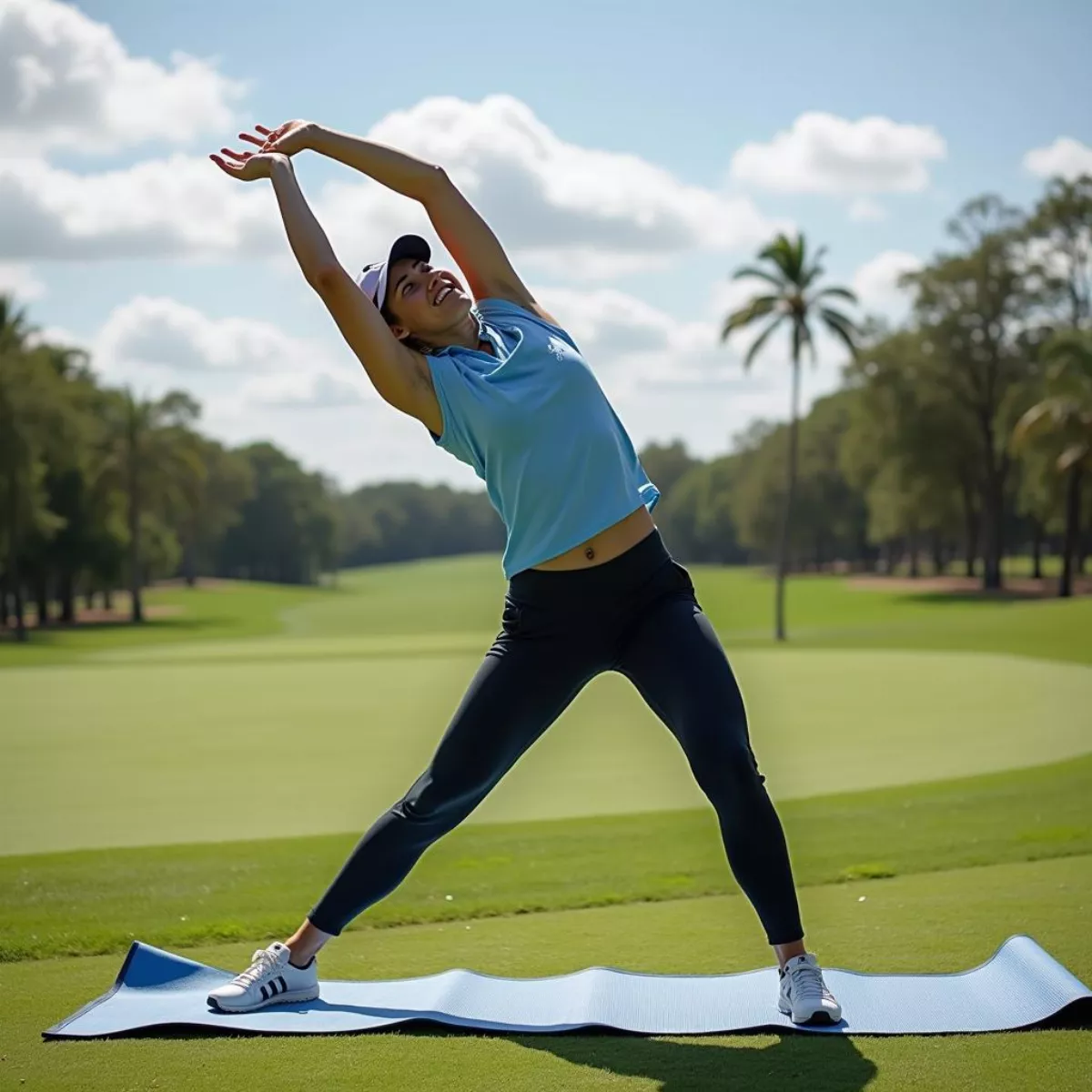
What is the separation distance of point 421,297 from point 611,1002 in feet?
6.49

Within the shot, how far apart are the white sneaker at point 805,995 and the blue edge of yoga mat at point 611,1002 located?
38 millimetres

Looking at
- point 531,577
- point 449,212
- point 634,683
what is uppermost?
point 449,212

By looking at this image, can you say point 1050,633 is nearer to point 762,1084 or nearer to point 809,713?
point 809,713

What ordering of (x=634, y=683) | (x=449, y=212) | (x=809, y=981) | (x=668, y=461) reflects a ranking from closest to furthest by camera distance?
1. (x=809, y=981)
2. (x=634, y=683)
3. (x=449, y=212)
4. (x=668, y=461)

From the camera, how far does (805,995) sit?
3863mm

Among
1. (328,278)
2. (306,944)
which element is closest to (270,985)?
(306,944)

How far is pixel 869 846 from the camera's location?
7.09 metres

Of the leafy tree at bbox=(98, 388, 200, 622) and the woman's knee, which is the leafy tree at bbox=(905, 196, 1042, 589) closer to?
the leafy tree at bbox=(98, 388, 200, 622)

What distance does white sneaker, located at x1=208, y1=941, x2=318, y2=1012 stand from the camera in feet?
13.6

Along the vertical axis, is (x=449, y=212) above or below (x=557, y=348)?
above

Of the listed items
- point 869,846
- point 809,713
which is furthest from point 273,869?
point 809,713

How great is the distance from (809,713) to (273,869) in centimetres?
886

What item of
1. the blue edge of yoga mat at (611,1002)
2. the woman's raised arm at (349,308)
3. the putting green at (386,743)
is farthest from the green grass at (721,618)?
the woman's raised arm at (349,308)

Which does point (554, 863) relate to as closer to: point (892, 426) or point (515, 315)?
point (515, 315)
